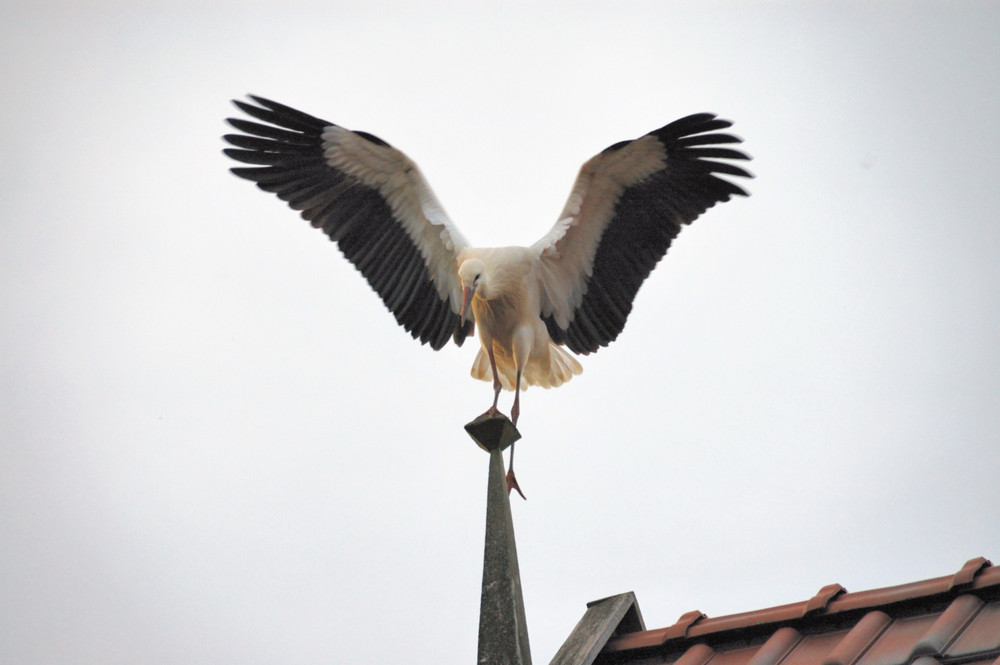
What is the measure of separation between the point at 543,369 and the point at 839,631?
3154mm

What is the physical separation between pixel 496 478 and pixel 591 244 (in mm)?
2721

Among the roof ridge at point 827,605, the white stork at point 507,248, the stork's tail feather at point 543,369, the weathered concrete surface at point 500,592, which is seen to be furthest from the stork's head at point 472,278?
the roof ridge at point 827,605

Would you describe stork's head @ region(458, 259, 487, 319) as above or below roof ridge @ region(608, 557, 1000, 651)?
above

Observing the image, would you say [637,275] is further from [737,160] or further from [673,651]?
[673,651]

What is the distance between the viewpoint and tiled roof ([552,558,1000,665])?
7.77 ft

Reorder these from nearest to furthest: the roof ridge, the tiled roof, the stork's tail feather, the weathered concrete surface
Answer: the tiled roof → the roof ridge → the weathered concrete surface → the stork's tail feather

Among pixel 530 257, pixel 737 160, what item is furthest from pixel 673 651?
pixel 737 160

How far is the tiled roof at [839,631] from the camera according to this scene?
2.37 metres

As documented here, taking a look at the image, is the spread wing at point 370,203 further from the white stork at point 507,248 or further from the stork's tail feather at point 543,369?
the stork's tail feather at point 543,369

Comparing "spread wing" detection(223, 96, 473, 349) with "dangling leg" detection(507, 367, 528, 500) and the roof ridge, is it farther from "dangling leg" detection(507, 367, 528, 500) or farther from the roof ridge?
the roof ridge

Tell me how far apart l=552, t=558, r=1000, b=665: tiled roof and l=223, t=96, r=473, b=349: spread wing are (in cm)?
264

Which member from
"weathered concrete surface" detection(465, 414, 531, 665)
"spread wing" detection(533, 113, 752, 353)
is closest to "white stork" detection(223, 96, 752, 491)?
"spread wing" detection(533, 113, 752, 353)

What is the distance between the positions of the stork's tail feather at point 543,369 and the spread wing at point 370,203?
21 cm

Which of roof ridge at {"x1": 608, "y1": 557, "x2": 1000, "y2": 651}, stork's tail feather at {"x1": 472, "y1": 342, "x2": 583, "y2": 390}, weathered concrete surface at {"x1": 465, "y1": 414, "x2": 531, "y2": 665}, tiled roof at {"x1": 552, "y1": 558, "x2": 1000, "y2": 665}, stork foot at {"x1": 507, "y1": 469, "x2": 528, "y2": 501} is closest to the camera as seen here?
tiled roof at {"x1": 552, "y1": 558, "x2": 1000, "y2": 665}
